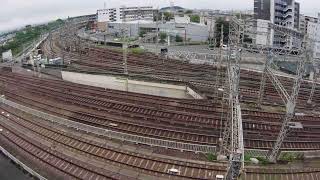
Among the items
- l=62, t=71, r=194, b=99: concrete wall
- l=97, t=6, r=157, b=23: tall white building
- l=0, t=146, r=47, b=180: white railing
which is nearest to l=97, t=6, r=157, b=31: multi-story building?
l=97, t=6, r=157, b=23: tall white building

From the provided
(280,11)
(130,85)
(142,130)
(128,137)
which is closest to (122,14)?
(280,11)

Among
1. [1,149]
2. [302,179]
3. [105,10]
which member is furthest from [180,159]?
[105,10]

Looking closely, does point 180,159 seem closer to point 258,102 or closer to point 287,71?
point 258,102

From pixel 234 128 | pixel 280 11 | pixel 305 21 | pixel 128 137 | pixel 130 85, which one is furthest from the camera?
pixel 305 21

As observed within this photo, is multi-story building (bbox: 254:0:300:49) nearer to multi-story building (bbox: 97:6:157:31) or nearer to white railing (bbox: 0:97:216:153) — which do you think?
white railing (bbox: 0:97:216:153)

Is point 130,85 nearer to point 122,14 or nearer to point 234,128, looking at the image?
point 234,128

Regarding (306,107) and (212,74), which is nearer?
(306,107)
